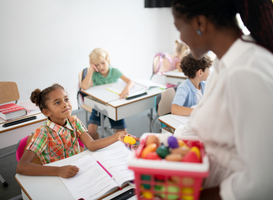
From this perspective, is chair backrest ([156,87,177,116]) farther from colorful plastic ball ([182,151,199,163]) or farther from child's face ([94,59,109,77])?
colorful plastic ball ([182,151,199,163])

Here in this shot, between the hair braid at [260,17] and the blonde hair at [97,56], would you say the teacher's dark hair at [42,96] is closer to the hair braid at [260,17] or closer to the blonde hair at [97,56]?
the blonde hair at [97,56]

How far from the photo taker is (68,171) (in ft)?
3.59

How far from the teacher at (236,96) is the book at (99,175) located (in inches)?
18.9

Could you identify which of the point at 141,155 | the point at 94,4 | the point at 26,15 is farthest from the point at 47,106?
the point at 94,4

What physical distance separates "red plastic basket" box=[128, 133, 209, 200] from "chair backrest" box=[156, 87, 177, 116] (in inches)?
64.2

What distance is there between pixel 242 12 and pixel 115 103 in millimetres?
1750

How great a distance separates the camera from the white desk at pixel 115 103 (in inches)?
88.6

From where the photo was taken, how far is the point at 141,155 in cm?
62

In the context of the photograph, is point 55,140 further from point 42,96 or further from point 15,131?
point 15,131

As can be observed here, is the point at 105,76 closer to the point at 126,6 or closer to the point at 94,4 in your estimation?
the point at 94,4

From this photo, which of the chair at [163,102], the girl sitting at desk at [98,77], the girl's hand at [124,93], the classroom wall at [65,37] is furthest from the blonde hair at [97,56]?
the classroom wall at [65,37]

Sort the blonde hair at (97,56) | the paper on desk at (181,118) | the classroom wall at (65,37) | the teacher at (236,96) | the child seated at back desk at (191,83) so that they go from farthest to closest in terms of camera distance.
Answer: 1. the classroom wall at (65,37)
2. the blonde hair at (97,56)
3. the child seated at back desk at (191,83)
4. the paper on desk at (181,118)
5. the teacher at (236,96)

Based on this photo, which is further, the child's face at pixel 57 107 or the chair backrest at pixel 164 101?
the chair backrest at pixel 164 101

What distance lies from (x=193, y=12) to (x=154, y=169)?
0.43 m
